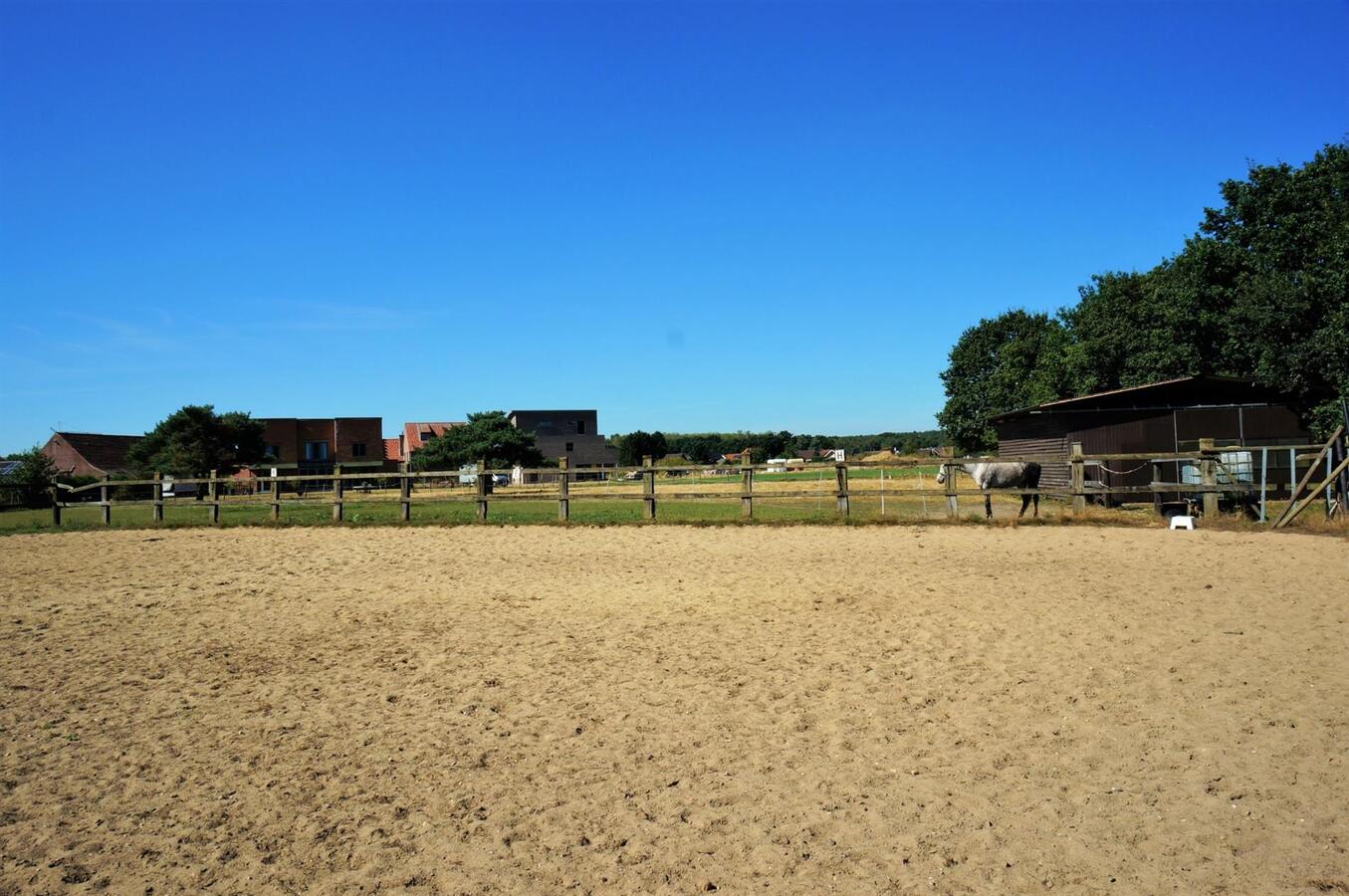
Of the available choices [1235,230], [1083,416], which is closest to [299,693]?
[1083,416]

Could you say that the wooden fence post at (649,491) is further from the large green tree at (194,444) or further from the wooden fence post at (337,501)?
the large green tree at (194,444)

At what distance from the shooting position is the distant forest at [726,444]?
11650cm

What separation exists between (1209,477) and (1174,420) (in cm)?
886

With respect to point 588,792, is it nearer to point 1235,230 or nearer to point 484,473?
point 484,473

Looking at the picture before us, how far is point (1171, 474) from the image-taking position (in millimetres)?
21547

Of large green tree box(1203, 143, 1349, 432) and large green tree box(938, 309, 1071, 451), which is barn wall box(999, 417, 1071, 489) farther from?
large green tree box(938, 309, 1071, 451)

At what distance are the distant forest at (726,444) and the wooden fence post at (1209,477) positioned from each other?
9194cm

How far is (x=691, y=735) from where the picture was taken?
Result: 5039 mm

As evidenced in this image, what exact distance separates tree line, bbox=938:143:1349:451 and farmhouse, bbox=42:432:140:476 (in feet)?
207

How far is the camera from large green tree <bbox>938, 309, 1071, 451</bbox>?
58406 millimetres

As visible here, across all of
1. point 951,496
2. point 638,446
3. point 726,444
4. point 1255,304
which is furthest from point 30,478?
point 726,444

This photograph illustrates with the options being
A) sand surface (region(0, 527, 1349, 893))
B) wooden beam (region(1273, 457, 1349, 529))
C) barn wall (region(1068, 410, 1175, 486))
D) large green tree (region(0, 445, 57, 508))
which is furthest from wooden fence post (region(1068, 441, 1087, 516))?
large green tree (region(0, 445, 57, 508))

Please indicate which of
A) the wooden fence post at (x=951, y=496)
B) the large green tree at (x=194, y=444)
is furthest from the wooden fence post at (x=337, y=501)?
the large green tree at (x=194, y=444)

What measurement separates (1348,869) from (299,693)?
590 cm
